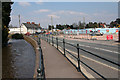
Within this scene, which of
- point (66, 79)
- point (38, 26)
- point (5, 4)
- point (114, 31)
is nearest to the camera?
point (66, 79)

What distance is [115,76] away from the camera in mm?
5328

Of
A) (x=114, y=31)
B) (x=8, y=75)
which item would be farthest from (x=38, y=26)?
(x=8, y=75)

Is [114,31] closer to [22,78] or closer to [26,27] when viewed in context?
[22,78]

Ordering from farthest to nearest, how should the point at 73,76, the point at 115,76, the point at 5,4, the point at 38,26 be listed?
the point at 38,26, the point at 5,4, the point at 115,76, the point at 73,76

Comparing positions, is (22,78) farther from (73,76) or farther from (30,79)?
(73,76)

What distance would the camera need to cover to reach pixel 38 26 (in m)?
117

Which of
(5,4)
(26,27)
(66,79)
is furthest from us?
(26,27)

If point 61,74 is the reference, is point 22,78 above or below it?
below

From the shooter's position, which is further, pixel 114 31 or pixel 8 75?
pixel 114 31

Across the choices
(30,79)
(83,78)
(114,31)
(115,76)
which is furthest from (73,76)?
(114,31)

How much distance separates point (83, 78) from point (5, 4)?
23136 mm

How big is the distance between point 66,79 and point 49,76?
72 centimetres

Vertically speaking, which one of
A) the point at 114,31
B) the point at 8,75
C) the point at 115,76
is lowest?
the point at 8,75

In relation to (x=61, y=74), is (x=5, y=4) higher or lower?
higher
